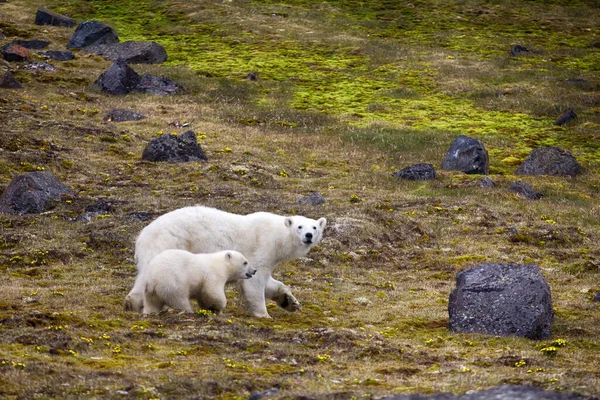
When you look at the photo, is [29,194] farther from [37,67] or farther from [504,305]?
[37,67]

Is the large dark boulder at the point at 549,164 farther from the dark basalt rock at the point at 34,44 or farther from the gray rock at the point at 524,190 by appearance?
the dark basalt rock at the point at 34,44

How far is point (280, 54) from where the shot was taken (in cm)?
7200

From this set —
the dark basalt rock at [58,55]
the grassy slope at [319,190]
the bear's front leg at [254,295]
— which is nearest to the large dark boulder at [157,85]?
the grassy slope at [319,190]

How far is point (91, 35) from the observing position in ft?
227

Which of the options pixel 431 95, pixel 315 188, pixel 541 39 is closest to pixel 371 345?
pixel 315 188

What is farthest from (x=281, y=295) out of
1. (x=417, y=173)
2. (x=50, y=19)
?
(x=50, y=19)

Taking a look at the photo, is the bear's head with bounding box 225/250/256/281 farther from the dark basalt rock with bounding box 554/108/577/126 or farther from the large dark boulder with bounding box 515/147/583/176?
the dark basalt rock with bounding box 554/108/577/126

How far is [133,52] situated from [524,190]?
125 ft

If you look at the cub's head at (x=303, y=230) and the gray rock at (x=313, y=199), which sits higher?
the cub's head at (x=303, y=230)

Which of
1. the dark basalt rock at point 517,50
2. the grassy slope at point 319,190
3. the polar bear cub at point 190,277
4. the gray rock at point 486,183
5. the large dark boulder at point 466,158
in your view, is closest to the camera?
the grassy slope at point 319,190

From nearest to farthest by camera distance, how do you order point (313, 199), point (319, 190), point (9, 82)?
point (313, 199), point (319, 190), point (9, 82)

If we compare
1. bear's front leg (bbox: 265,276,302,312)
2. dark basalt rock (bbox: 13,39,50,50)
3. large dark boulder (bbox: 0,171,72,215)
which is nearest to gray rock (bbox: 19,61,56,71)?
dark basalt rock (bbox: 13,39,50,50)

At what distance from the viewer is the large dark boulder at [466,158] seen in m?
42.6

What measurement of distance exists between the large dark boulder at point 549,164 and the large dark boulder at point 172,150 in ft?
55.4
